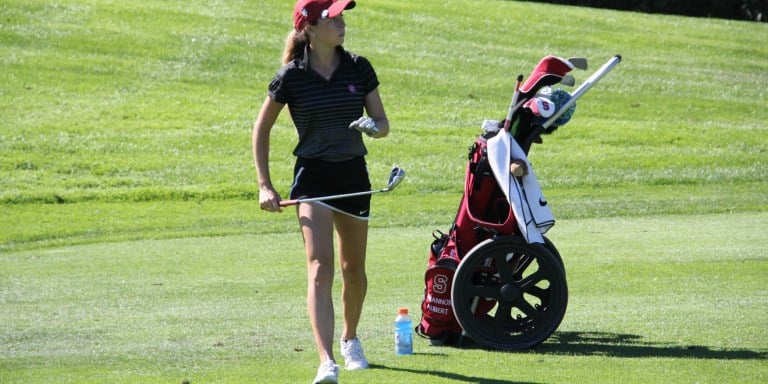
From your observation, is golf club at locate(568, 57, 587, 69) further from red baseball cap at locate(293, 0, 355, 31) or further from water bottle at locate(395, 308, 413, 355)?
water bottle at locate(395, 308, 413, 355)

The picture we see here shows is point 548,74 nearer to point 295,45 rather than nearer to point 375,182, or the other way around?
point 295,45

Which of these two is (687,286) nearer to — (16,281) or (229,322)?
(229,322)

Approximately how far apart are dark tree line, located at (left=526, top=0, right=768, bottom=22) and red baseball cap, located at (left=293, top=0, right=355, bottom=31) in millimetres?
35592

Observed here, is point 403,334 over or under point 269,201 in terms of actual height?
under

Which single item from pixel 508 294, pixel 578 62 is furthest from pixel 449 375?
pixel 578 62

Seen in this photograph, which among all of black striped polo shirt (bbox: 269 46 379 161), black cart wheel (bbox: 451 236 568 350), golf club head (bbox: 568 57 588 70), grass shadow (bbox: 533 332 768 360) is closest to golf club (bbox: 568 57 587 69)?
golf club head (bbox: 568 57 588 70)

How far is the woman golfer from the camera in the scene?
6.44 m

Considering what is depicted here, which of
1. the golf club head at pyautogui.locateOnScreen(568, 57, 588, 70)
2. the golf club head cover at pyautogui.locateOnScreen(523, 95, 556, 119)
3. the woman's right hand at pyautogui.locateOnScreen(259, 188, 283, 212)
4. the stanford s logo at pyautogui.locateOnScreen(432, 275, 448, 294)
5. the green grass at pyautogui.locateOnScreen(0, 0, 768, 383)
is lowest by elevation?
the green grass at pyautogui.locateOnScreen(0, 0, 768, 383)

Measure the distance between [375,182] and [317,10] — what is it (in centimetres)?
1072

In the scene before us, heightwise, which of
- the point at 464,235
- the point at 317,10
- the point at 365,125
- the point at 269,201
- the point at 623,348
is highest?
the point at 317,10

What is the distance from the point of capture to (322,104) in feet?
21.2

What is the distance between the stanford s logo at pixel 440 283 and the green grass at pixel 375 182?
0.41 metres

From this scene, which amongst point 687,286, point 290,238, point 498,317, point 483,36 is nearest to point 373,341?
point 498,317

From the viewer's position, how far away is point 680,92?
24.8m
